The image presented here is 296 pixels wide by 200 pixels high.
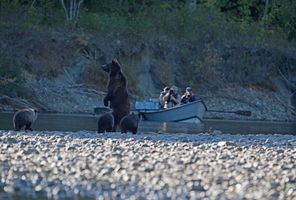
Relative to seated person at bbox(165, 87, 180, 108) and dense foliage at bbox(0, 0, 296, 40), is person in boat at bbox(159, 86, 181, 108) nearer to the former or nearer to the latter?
seated person at bbox(165, 87, 180, 108)

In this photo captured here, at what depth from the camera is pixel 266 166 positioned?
15688 mm

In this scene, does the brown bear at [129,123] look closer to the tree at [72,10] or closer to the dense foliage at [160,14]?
the dense foliage at [160,14]

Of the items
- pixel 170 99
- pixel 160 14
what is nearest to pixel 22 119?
pixel 170 99

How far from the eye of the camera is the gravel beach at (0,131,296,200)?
1251 cm

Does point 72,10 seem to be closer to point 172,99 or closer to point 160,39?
point 160,39

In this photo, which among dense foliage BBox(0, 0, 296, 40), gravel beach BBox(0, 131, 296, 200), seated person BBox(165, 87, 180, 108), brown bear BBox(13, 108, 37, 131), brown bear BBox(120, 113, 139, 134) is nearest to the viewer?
gravel beach BBox(0, 131, 296, 200)

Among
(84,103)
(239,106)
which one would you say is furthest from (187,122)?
(239,106)

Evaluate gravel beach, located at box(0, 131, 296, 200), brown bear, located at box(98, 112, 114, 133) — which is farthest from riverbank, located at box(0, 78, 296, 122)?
gravel beach, located at box(0, 131, 296, 200)

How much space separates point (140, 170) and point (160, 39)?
38361 mm

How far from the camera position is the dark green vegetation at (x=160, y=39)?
48375 mm

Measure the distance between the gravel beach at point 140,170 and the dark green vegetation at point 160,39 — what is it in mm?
25435

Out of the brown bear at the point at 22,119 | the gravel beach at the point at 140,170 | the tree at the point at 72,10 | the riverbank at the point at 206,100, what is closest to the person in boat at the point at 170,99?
the riverbank at the point at 206,100

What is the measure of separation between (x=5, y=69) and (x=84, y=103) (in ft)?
12.9

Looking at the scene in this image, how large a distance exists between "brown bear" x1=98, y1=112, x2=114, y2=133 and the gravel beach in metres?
4.83
